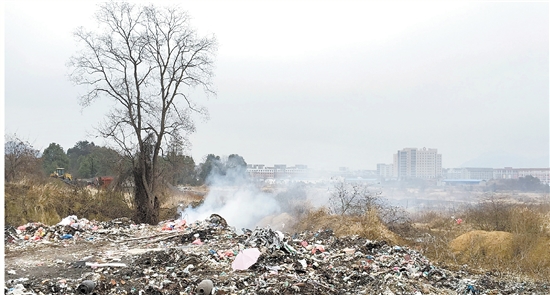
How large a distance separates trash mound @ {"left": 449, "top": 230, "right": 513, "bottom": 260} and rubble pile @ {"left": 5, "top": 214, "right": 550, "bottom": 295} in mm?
1112

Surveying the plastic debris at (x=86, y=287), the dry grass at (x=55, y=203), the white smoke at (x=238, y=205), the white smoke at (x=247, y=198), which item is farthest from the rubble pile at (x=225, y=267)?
the white smoke at (x=238, y=205)

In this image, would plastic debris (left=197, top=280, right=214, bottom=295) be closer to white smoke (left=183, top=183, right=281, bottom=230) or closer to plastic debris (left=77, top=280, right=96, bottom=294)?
plastic debris (left=77, top=280, right=96, bottom=294)

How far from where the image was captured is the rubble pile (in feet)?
17.4

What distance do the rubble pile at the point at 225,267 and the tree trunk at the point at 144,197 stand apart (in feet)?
11.4

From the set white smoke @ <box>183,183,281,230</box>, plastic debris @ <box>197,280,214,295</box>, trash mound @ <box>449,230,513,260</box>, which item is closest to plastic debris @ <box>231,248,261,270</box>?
plastic debris @ <box>197,280,214,295</box>

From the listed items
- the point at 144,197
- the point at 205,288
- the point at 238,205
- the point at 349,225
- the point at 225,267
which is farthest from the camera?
the point at 238,205

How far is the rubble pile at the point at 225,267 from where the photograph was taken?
5.30 m

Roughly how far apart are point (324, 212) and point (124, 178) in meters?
6.25

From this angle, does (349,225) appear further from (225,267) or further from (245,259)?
(225,267)

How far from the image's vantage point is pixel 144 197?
1228cm

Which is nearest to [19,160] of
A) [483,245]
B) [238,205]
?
[238,205]

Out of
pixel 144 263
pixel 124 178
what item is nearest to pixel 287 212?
pixel 124 178

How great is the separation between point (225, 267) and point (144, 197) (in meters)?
6.89

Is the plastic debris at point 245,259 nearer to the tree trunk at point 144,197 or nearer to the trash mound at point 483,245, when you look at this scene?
the trash mound at point 483,245
